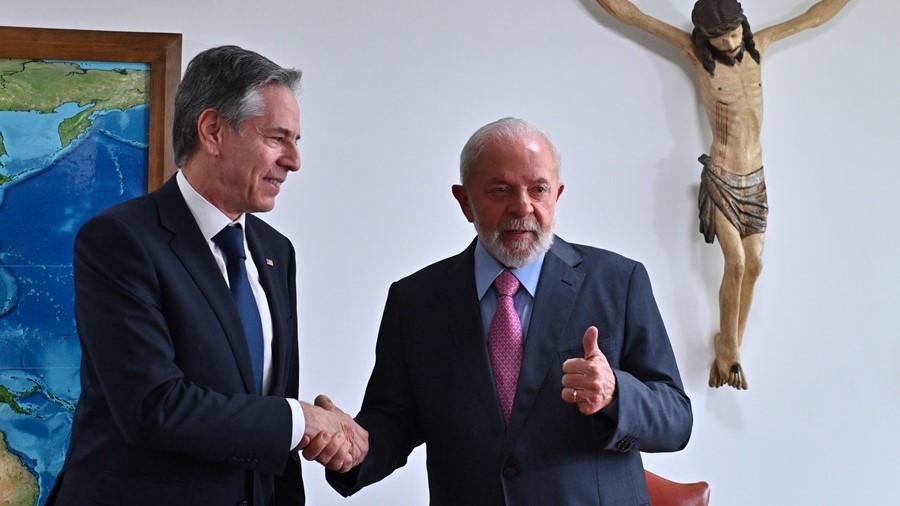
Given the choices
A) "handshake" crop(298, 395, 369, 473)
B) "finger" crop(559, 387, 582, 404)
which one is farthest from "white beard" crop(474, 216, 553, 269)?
"handshake" crop(298, 395, 369, 473)

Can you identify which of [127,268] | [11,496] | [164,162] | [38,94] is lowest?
[11,496]

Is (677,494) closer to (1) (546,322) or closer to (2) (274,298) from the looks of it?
(1) (546,322)

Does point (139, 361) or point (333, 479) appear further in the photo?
point (333, 479)

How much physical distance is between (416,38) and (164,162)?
93 centimetres

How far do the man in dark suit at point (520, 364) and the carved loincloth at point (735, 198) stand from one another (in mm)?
1407

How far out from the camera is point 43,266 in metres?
3.04

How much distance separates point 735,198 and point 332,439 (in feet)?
6.52

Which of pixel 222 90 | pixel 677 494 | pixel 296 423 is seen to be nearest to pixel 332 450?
pixel 296 423

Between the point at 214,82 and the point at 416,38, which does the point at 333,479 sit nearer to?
the point at 214,82

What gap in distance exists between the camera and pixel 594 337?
179 cm

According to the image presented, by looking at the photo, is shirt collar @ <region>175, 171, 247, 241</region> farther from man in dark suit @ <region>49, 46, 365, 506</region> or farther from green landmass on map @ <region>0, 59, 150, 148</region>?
green landmass on map @ <region>0, 59, 150, 148</region>

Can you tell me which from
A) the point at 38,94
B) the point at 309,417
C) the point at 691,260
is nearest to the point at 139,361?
the point at 309,417

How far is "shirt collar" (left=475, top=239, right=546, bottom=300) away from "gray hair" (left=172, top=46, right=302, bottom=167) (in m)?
0.56

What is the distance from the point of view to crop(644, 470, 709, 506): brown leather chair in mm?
2867
